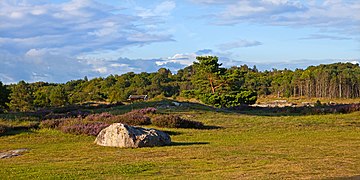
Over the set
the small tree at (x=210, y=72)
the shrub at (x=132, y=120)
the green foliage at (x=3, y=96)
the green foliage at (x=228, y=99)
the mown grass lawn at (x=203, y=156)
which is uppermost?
the small tree at (x=210, y=72)

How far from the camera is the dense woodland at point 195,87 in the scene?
61344 millimetres

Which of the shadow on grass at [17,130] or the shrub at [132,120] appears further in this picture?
the shrub at [132,120]

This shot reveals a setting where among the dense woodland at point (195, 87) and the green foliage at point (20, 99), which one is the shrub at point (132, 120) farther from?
the green foliage at point (20, 99)

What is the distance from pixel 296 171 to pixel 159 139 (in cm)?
720

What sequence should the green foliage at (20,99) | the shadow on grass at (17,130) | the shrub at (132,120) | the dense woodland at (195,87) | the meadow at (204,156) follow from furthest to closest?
the green foliage at (20,99) < the dense woodland at (195,87) < the shrub at (132,120) < the shadow on grass at (17,130) < the meadow at (204,156)

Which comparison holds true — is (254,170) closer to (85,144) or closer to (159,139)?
(159,139)

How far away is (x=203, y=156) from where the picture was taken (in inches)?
586

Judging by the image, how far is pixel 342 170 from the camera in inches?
490

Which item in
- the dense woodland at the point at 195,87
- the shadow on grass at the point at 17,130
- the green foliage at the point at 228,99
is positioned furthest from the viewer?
the dense woodland at the point at 195,87

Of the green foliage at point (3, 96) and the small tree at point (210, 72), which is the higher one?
the small tree at point (210, 72)

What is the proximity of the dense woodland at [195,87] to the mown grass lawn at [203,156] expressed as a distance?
37.0 metres

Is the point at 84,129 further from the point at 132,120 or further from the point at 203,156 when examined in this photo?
the point at 203,156

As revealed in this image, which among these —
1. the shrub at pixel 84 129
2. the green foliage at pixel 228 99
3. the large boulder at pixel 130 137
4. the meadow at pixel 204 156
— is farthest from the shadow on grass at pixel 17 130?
the green foliage at pixel 228 99

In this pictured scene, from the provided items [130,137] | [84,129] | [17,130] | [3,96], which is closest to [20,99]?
[3,96]
